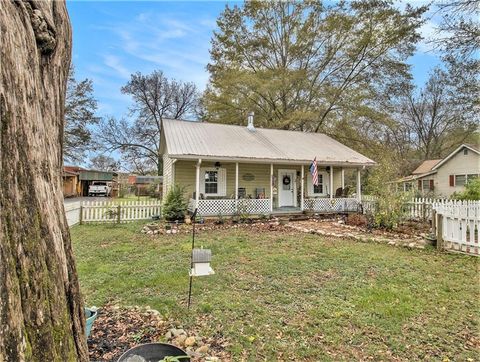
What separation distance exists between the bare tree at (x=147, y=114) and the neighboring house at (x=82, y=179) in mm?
2952

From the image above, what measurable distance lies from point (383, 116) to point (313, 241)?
1654cm

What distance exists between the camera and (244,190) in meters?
13.4

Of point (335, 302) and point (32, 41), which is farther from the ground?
point (32, 41)

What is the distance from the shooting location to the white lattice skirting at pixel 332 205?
1321 cm

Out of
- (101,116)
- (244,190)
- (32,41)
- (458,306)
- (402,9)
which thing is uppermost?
(402,9)

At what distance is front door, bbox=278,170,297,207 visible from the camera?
14.1 m

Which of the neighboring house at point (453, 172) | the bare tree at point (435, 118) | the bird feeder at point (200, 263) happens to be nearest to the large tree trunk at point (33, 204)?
the bird feeder at point (200, 263)

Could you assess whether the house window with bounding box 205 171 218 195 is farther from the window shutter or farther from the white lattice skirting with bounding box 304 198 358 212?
the white lattice skirting with bounding box 304 198 358 212

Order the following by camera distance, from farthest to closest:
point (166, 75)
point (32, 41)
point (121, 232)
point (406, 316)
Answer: point (166, 75), point (121, 232), point (406, 316), point (32, 41)

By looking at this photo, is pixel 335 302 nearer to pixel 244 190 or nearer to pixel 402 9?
pixel 244 190

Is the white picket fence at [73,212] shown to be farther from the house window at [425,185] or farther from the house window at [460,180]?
the house window at [425,185]

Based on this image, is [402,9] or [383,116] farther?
[383,116]

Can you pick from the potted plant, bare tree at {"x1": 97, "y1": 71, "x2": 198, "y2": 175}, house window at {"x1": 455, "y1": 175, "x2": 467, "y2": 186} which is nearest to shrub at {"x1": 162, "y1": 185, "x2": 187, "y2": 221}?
the potted plant

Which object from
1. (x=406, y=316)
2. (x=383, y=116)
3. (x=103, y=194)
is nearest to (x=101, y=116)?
(x=103, y=194)
